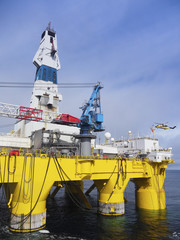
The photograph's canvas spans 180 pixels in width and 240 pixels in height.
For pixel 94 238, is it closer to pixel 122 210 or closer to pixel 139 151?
pixel 122 210

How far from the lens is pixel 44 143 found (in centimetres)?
2528

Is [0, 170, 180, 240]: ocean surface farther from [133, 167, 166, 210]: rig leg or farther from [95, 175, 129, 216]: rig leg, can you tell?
[133, 167, 166, 210]: rig leg

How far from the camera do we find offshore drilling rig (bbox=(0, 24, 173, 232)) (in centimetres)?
1695

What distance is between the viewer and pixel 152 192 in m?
27.1

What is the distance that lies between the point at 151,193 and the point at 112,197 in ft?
24.6

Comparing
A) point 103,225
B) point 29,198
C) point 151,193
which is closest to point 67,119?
point 29,198

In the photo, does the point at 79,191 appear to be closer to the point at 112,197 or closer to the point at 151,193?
the point at 112,197

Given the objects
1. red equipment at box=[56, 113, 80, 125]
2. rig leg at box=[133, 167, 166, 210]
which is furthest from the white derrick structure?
rig leg at box=[133, 167, 166, 210]

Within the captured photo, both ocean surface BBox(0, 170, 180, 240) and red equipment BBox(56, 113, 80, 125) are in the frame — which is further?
red equipment BBox(56, 113, 80, 125)

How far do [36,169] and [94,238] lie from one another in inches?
331

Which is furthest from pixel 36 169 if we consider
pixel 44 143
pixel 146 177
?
pixel 146 177

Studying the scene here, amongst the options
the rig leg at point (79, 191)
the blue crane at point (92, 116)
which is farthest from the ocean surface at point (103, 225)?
the blue crane at point (92, 116)

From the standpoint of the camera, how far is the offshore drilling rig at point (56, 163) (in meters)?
17.0

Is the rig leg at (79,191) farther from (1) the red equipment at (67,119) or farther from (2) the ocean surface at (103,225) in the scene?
(1) the red equipment at (67,119)
